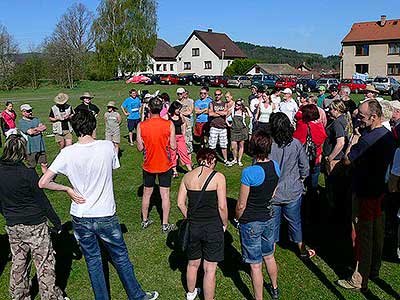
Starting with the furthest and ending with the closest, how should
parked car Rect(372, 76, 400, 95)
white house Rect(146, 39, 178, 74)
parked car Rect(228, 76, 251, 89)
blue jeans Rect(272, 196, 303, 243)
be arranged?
white house Rect(146, 39, 178, 74) → parked car Rect(228, 76, 251, 89) → parked car Rect(372, 76, 400, 95) → blue jeans Rect(272, 196, 303, 243)

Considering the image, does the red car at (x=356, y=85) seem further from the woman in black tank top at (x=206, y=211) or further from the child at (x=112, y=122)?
the woman in black tank top at (x=206, y=211)

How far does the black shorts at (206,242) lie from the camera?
4.00 m

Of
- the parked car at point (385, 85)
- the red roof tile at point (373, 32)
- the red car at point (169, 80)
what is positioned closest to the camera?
the parked car at point (385, 85)

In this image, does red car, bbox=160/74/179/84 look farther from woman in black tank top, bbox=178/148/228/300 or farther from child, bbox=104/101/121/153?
woman in black tank top, bbox=178/148/228/300

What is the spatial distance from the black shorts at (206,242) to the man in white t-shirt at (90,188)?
2.35ft

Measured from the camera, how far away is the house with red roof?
4906 centimetres

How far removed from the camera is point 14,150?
3959 millimetres

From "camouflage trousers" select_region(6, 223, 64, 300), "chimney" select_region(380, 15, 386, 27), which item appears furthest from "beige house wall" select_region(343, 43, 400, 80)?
"camouflage trousers" select_region(6, 223, 64, 300)

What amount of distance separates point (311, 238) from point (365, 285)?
4.84ft

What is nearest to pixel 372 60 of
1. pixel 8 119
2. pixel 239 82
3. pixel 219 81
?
pixel 239 82

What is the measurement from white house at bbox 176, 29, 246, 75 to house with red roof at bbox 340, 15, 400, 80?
63.5ft

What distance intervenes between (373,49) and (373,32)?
2.32 m

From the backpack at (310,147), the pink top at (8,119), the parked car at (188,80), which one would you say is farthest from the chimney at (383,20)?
the backpack at (310,147)

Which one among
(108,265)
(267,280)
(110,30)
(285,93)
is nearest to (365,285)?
(267,280)
